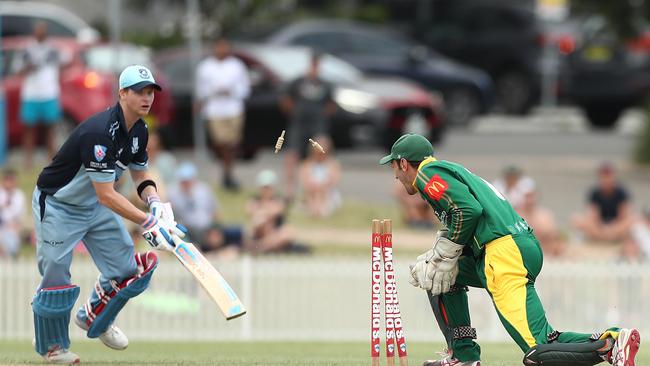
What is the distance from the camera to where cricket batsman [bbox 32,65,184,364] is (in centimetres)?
988

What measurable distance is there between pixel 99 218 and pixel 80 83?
454 inches

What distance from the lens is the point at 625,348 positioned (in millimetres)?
9023

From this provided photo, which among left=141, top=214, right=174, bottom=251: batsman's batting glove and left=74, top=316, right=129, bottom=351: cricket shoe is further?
left=74, top=316, right=129, bottom=351: cricket shoe

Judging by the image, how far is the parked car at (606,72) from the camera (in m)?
28.9

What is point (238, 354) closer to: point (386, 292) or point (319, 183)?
point (386, 292)

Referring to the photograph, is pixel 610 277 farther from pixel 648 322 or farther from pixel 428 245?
pixel 428 245

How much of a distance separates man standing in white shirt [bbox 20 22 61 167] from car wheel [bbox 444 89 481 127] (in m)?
10.1

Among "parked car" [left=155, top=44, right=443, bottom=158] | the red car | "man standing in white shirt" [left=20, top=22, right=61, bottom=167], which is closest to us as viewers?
"man standing in white shirt" [left=20, top=22, right=61, bottom=167]

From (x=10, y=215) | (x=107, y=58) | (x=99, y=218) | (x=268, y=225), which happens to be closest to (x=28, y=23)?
(x=107, y=58)

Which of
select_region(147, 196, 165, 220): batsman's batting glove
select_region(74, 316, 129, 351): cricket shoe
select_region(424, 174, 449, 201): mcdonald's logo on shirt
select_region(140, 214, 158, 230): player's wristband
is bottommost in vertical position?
select_region(74, 316, 129, 351): cricket shoe

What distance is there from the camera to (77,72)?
2181 centimetres

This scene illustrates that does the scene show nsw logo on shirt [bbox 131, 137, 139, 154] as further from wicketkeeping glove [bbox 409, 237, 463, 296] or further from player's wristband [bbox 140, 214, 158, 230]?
wicketkeeping glove [bbox 409, 237, 463, 296]

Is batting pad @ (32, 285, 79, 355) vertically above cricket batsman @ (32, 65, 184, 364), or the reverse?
cricket batsman @ (32, 65, 184, 364)

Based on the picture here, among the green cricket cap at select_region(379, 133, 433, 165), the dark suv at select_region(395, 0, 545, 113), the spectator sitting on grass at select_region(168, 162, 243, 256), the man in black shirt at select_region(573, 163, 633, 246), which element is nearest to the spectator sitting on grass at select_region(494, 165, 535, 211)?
the man in black shirt at select_region(573, 163, 633, 246)
